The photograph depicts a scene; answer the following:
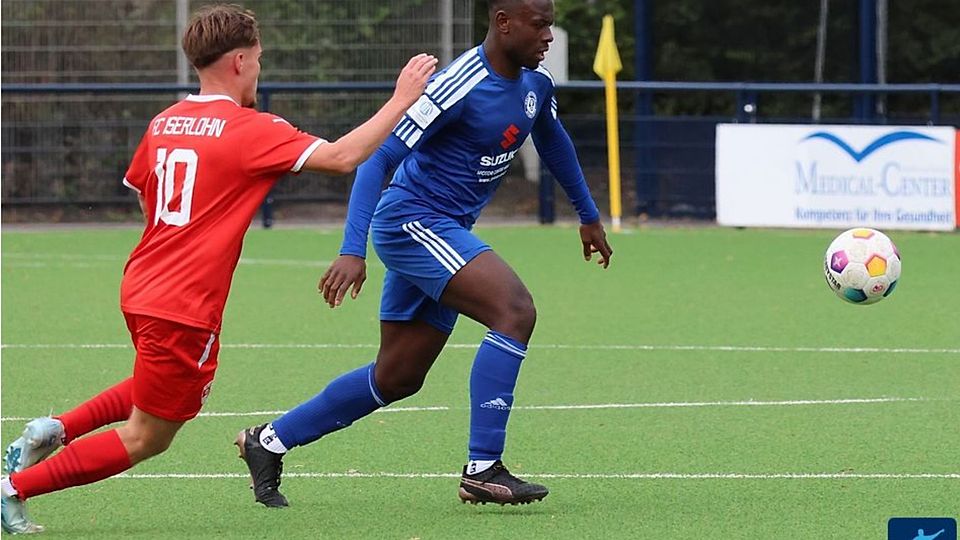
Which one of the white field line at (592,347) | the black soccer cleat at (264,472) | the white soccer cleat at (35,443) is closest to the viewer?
the white soccer cleat at (35,443)

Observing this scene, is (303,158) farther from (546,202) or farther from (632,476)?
(546,202)

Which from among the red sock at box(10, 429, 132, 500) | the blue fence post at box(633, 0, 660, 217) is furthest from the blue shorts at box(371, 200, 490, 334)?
the blue fence post at box(633, 0, 660, 217)

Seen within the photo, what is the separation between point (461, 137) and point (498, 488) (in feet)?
4.15

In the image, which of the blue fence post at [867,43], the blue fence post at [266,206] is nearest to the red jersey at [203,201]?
the blue fence post at [266,206]

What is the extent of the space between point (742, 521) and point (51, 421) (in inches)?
92.5

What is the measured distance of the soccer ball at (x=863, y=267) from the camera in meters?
8.05

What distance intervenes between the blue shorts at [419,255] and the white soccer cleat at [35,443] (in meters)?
1.29

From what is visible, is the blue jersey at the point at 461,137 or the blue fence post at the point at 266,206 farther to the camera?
the blue fence post at the point at 266,206

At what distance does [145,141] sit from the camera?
19.4ft

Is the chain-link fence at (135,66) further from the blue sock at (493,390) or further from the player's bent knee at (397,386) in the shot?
the blue sock at (493,390)

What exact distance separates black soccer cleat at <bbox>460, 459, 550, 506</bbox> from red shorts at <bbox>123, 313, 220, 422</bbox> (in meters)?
1.08

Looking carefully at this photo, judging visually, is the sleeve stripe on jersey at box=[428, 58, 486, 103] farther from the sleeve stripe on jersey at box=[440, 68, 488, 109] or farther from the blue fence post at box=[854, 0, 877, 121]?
the blue fence post at box=[854, 0, 877, 121]

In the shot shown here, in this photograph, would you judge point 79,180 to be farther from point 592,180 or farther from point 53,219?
point 592,180

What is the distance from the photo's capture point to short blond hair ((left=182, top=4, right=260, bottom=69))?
5781mm
